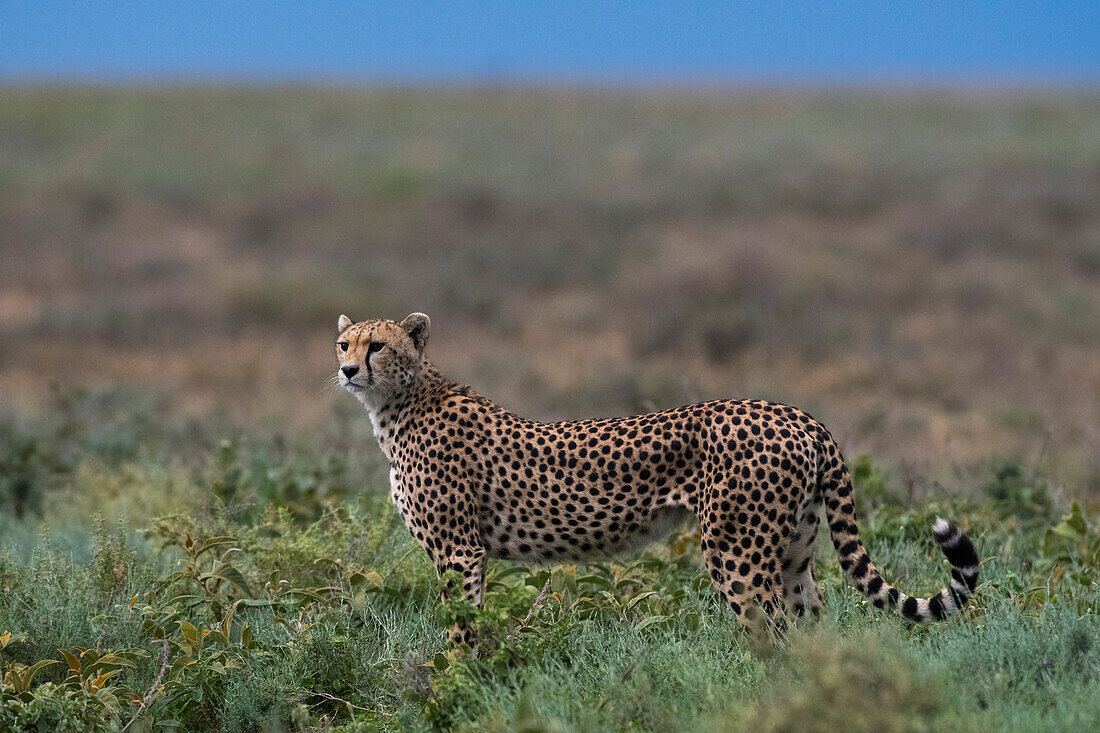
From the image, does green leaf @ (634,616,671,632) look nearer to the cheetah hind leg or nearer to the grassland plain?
the grassland plain

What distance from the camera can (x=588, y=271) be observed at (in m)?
17.4

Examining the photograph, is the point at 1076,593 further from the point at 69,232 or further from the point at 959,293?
the point at 69,232

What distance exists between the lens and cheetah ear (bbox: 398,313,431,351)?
4566 millimetres

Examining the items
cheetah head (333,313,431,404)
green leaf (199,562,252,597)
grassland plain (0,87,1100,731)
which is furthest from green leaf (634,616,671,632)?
green leaf (199,562,252,597)

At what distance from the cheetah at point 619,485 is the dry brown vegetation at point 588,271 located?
7.17 feet

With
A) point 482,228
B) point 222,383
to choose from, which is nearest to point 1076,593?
point 222,383

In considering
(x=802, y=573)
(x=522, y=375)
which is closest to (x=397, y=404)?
(x=802, y=573)

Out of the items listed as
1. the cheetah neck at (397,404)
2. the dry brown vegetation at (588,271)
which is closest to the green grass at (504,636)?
the cheetah neck at (397,404)

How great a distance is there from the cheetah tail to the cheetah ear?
161cm

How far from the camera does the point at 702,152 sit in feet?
86.8

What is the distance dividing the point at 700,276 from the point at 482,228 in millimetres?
5321

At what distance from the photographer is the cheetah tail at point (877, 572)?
3707 millimetres

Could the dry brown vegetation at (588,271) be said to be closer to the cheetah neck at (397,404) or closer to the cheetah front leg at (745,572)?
the cheetah front leg at (745,572)

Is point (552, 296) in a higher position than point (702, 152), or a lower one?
lower
